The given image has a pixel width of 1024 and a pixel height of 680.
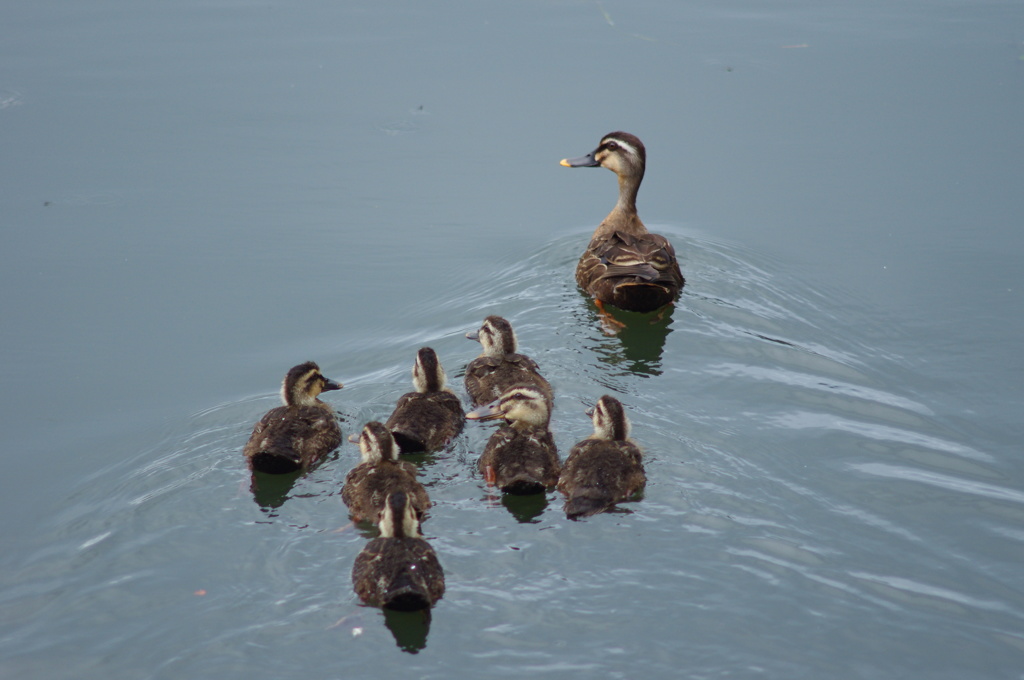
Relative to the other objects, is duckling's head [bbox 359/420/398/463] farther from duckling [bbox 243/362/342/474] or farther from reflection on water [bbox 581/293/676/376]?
reflection on water [bbox 581/293/676/376]

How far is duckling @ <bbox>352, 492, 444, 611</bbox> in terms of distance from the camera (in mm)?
4512

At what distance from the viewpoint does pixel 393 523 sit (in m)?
4.80

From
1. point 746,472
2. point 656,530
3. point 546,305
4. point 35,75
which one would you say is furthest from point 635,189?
point 35,75

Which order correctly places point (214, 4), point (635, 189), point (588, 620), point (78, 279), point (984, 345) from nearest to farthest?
point (588, 620), point (984, 345), point (78, 279), point (635, 189), point (214, 4)

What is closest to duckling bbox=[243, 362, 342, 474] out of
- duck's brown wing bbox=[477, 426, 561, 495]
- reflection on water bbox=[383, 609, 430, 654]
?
duck's brown wing bbox=[477, 426, 561, 495]

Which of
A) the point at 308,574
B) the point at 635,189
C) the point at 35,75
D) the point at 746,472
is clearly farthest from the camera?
the point at 35,75

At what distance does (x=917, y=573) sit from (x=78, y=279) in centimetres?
636

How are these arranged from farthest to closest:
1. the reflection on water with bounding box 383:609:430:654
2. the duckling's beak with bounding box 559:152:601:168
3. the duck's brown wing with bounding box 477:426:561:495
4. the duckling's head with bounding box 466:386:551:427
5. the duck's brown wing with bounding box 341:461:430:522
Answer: the duckling's beak with bounding box 559:152:601:168
the duckling's head with bounding box 466:386:551:427
the duck's brown wing with bounding box 477:426:561:495
the duck's brown wing with bounding box 341:461:430:522
the reflection on water with bounding box 383:609:430:654

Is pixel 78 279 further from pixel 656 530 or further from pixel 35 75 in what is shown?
pixel 656 530

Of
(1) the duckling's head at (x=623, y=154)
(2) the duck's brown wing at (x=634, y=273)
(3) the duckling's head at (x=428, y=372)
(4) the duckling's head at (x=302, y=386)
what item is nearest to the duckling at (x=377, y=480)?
(4) the duckling's head at (x=302, y=386)

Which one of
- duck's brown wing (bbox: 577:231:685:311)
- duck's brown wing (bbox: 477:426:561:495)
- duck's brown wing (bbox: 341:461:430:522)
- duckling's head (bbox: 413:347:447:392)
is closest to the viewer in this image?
duck's brown wing (bbox: 341:461:430:522)

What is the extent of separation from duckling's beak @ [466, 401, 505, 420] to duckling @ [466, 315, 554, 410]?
0.20 metres

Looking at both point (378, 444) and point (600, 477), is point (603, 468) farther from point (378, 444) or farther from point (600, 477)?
point (378, 444)

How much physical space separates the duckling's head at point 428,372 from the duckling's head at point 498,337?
529 mm
